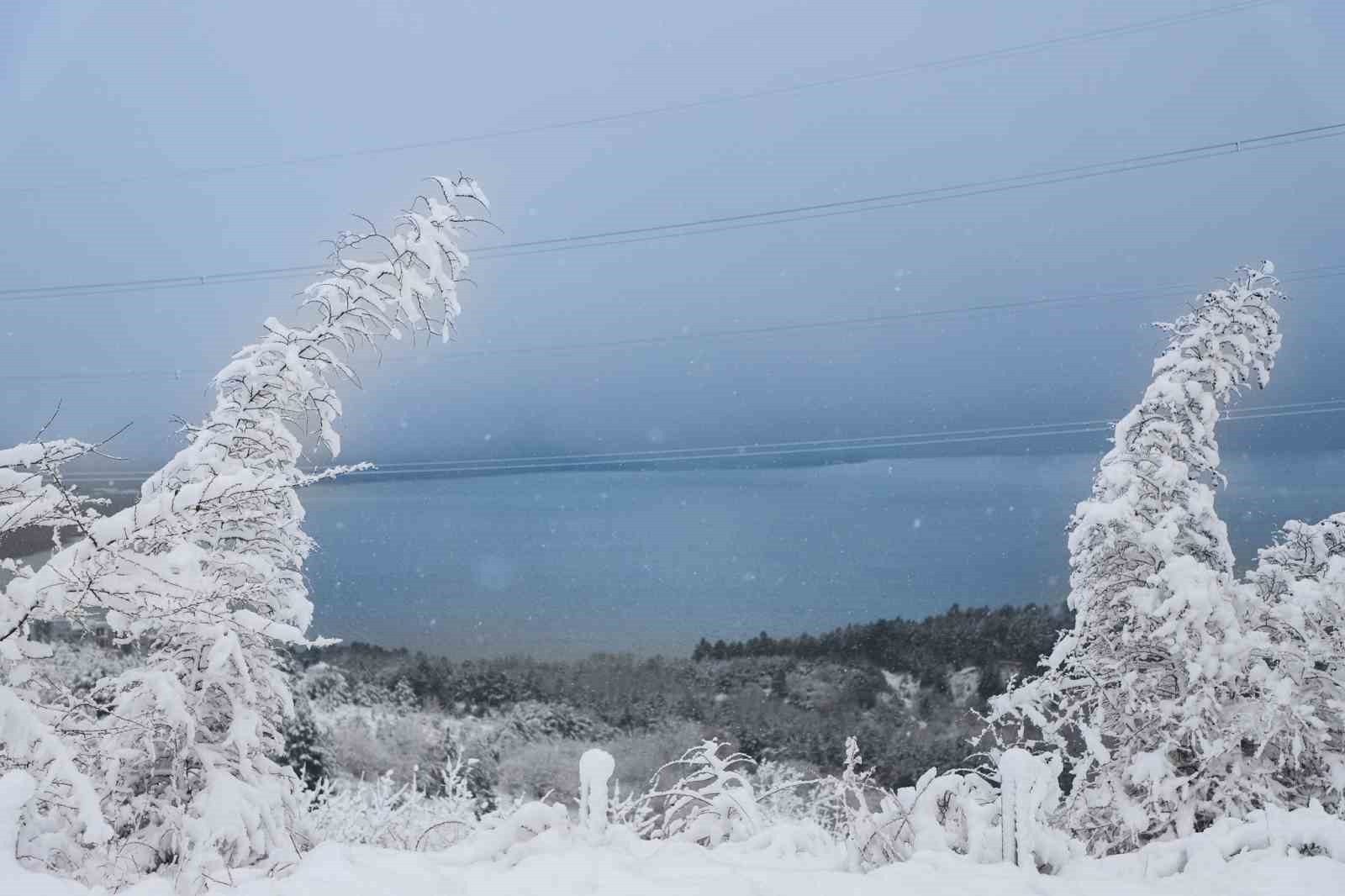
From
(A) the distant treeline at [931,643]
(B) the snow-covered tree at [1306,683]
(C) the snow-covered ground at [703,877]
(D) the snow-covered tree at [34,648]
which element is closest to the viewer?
(D) the snow-covered tree at [34,648]

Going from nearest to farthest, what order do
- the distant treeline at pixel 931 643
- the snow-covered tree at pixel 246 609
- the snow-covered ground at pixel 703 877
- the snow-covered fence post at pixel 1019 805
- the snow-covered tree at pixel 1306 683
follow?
the snow-covered ground at pixel 703 877 → the snow-covered fence post at pixel 1019 805 → the snow-covered tree at pixel 246 609 → the snow-covered tree at pixel 1306 683 → the distant treeline at pixel 931 643

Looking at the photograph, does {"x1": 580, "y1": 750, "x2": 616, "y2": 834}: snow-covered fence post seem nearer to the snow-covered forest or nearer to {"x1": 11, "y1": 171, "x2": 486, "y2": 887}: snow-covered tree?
the snow-covered forest

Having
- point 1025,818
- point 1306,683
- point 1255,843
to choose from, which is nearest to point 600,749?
point 1025,818

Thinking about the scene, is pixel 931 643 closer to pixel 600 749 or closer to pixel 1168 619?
pixel 1168 619

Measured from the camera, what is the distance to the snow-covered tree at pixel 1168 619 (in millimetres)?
9484

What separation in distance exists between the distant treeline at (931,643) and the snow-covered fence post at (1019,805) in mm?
24819

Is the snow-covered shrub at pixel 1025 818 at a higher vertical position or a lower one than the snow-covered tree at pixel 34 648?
lower

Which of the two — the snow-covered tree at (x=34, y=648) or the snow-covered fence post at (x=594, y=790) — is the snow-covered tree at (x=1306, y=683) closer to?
the snow-covered fence post at (x=594, y=790)

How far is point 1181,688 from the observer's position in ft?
32.4

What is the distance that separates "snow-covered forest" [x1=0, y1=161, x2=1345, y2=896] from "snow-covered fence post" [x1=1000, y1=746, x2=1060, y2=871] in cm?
2

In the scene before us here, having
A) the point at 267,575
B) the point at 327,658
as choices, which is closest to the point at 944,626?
the point at 327,658

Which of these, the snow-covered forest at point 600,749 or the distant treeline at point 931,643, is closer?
the snow-covered forest at point 600,749

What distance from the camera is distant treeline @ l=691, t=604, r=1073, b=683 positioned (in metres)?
28.6

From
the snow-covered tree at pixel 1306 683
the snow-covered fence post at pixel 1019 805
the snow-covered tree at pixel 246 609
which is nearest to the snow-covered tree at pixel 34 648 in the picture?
the snow-covered tree at pixel 246 609
